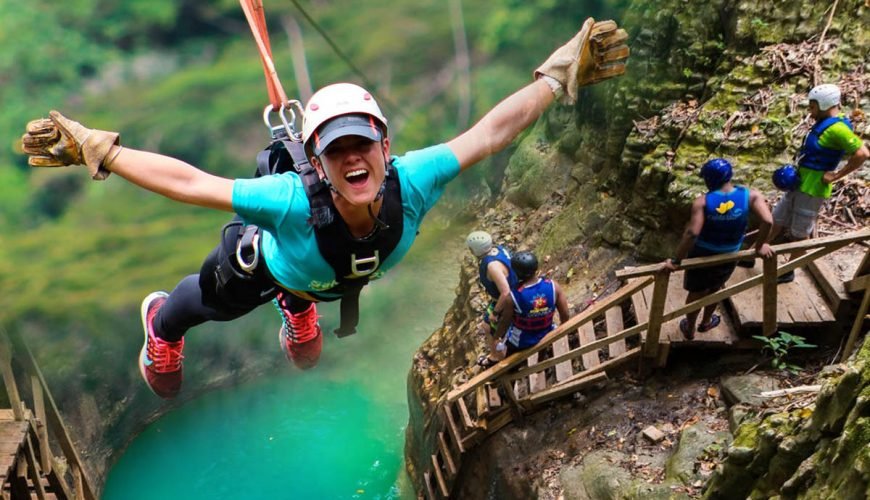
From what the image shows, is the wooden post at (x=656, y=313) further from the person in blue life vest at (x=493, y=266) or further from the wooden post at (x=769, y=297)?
the person in blue life vest at (x=493, y=266)

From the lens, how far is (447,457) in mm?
5602

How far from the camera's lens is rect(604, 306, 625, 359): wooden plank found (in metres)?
4.59

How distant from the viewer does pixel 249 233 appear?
2.58 m

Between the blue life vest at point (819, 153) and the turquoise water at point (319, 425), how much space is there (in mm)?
5431

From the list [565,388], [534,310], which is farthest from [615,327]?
[534,310]

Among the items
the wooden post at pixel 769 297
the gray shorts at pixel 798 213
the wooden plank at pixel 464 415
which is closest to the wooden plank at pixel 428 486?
the wooden plank at pixel 464 415

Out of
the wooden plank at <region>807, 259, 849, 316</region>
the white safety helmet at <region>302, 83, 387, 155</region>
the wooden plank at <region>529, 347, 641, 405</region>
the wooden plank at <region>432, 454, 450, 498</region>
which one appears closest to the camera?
the white safety helmet at <region>302, 83, 387, 155</region>

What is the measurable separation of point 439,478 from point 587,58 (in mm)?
4475

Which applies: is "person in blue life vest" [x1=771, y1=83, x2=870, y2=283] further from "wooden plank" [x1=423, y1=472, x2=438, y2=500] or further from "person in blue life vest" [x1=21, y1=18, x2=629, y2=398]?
"wooden plank" [x1=423, y1=472, x2=438, y2=500]

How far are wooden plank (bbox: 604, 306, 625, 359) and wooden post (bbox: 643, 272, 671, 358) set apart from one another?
0.98ft

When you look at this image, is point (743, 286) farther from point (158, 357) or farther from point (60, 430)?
point (60, 430)

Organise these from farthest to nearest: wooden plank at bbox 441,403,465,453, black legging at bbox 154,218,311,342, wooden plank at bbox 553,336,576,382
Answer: wooden plank at bbox 441,403,465,453 → wooden plank at bbox 553,336,576,382 → black legging at bbox 154,218,311,342

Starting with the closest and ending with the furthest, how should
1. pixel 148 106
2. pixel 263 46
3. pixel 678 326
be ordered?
pixel 263 46 < pixel 678 326 < pixel 148 106

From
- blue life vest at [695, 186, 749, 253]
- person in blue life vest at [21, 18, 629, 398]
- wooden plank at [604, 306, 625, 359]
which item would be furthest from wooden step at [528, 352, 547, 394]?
person in blue life vest at [21, 18, 629, 398]
